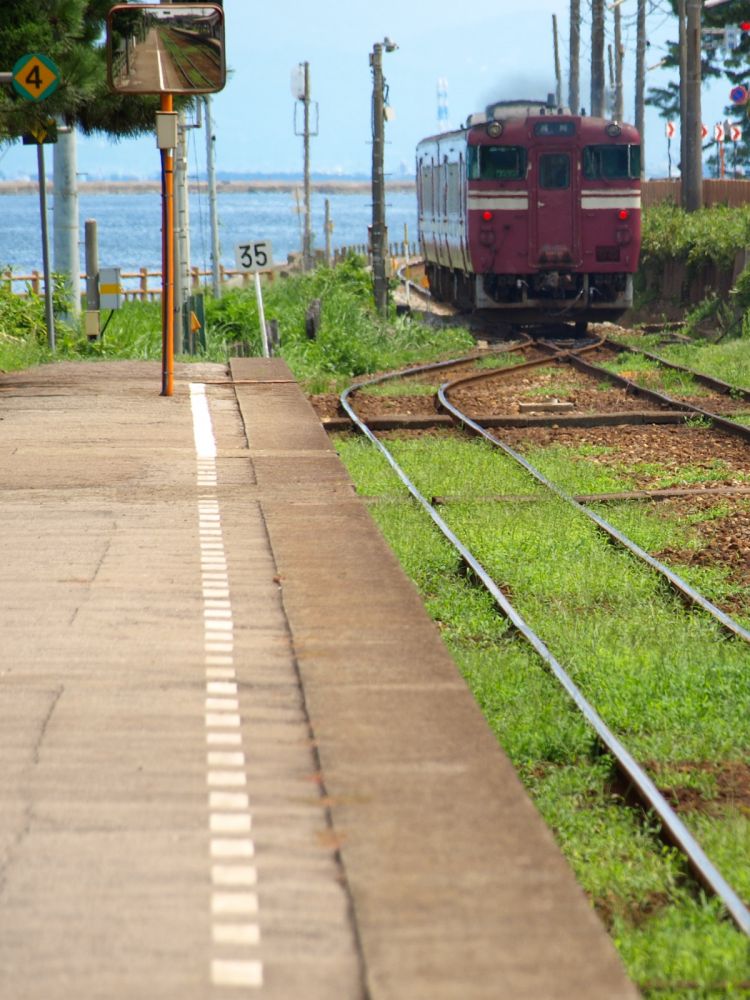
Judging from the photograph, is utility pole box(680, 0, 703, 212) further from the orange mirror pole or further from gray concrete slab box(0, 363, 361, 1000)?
gray concrete slab box(0, 363, 361, 1000)

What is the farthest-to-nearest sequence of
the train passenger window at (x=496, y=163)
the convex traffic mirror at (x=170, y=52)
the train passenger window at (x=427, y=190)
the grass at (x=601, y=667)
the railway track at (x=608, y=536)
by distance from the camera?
the train passenger window at (x=427, y=190) → the train passenger window at (x=496, y=163) → the convex traffic mirror at (x=170, y=52) → the railway track at (x=608, y=536) → the grass at (x=601, y=667)

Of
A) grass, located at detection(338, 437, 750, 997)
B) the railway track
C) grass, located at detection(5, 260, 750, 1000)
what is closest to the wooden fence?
the railway track

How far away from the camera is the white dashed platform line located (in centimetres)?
345

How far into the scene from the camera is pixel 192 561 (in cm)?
752

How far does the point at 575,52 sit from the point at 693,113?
20661mm

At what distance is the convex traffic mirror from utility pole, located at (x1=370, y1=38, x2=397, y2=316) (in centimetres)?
1644

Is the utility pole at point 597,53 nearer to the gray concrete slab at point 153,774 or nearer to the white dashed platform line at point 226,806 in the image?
the gray concrete slab at point 153,774

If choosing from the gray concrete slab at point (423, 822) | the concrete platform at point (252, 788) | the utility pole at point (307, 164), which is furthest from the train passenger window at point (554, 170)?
the utility pole at point (307, 164)

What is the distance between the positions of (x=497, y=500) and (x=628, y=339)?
14.0 m

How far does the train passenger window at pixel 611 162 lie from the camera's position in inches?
989

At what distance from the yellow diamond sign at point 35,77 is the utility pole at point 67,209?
9704 mm

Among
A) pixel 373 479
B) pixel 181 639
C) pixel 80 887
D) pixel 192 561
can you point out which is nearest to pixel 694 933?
pixel 80 887

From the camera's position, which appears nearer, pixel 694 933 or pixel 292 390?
pixel 694 933

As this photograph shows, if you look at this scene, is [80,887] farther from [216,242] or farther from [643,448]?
[216,242]
